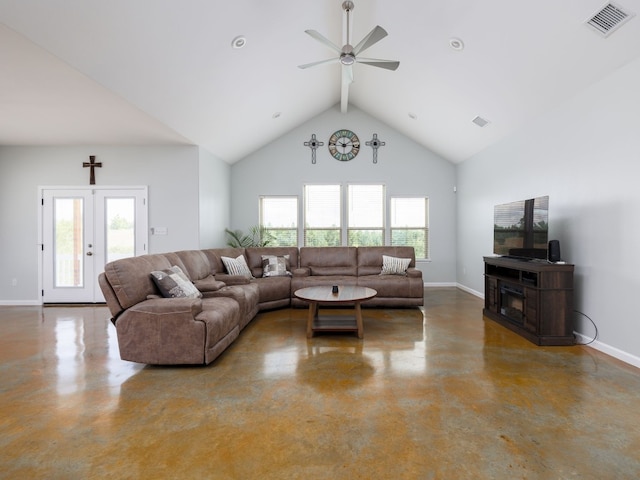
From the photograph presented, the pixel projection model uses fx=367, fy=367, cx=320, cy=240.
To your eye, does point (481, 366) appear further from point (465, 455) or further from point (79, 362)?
point (79, 362)

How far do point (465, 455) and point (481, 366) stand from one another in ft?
4.71

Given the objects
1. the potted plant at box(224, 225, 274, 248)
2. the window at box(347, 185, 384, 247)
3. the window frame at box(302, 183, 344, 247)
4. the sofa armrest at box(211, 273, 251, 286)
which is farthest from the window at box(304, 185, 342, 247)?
the sofa armrest at box(211, 273, 251, 286)

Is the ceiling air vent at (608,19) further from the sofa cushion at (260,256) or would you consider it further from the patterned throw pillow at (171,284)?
the sofa cushion at (260,256)

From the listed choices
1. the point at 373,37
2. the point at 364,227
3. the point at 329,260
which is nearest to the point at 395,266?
the point at 329,260

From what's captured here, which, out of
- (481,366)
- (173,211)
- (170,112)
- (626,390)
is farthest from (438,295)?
(170,112)

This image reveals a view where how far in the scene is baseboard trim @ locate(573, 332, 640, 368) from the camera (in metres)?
3.21

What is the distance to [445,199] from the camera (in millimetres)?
7934

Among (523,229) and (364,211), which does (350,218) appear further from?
(523,229)

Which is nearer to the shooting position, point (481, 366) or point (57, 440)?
point (57, 440)

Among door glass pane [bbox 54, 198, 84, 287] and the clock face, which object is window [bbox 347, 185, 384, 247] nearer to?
the clock face

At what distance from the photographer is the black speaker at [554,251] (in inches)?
153

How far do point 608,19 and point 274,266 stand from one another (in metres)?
4.91

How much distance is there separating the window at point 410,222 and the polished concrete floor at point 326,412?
412 centimetres

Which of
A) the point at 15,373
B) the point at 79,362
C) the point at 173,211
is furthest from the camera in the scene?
the point at 173,211
